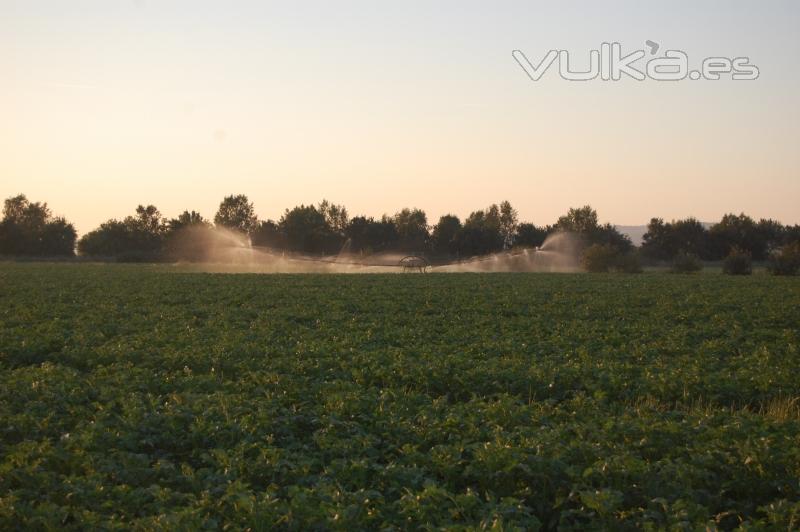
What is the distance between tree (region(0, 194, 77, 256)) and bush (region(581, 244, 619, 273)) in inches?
2988

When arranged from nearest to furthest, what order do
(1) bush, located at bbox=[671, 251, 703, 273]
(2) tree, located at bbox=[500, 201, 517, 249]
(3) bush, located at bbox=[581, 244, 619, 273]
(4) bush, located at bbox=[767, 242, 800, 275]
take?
(4) bush, located at bbox=[767, 242, 800, 275], (1) bush, located at bbox=[671, 251, 703, 273], (3) bush, located at bbox=[581, 244, 619, 273], (2) tree, located at bbox=[500, 201, 517, 249]

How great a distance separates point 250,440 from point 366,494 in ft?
7.18

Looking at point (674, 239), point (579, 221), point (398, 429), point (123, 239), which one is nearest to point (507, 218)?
point (579, 221)

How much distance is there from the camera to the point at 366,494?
604 centimetres

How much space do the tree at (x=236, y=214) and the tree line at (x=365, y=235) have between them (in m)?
0.32

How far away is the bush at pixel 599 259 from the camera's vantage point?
6288 centimetres

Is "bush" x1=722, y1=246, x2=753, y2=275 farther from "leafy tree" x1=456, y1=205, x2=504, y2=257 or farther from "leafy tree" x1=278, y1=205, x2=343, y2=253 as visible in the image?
"leafy tree" x1=278, y1=205, x2=343, y2=253

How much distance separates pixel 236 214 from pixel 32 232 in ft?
113

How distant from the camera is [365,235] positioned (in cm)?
10888

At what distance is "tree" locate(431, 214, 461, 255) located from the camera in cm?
10525

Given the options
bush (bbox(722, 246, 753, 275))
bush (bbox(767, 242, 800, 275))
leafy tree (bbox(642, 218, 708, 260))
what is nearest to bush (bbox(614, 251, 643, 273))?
bush (bbox(722, 246, 753, 275))

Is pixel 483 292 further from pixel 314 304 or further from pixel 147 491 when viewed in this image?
pixel 147 491

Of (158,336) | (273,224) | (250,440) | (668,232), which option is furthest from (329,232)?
(250,440)

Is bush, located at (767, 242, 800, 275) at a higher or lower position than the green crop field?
higher
